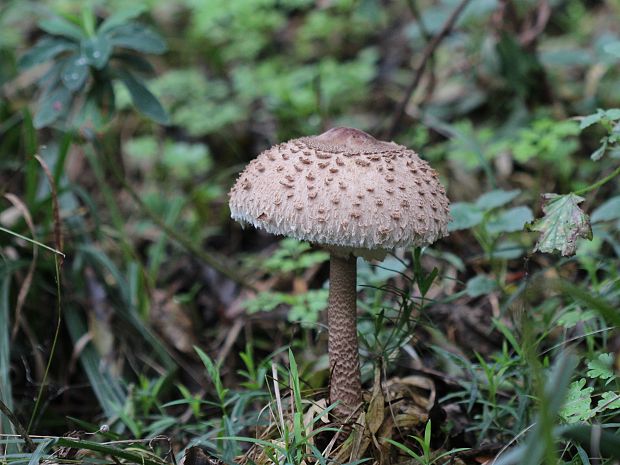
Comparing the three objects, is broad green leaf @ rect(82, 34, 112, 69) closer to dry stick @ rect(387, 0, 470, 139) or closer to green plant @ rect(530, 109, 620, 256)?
dry stick @ rect(387, 0, 470, 139)

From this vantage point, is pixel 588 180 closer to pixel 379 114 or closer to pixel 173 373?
pixel 379 114

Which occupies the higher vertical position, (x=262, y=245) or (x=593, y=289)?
(x=262, y=245)

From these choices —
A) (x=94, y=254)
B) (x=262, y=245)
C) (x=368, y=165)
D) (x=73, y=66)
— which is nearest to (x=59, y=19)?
(x=73, y=66)

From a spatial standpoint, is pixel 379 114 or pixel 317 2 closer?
pixel 379 114

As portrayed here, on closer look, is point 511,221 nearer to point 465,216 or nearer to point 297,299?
point 465,216

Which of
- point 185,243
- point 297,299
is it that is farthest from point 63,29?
point 297,299

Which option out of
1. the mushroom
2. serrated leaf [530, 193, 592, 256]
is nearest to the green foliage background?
serrated leaf [530, 193, 592, 256]
